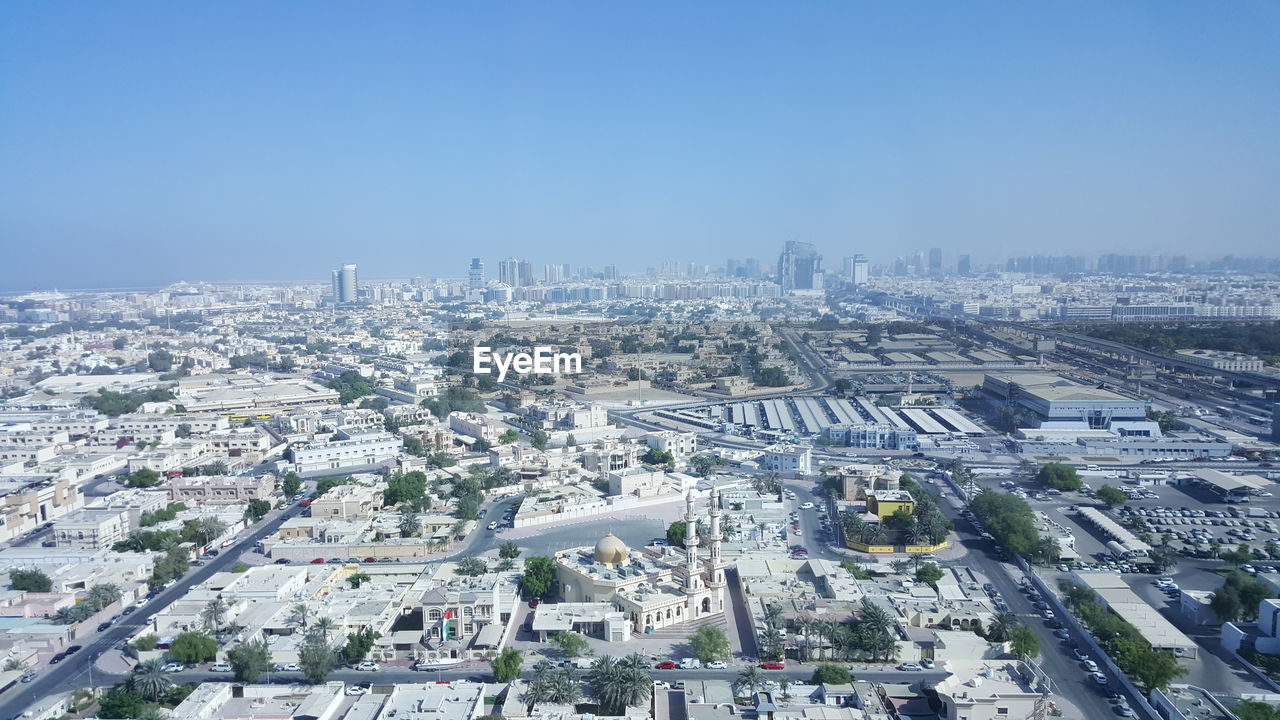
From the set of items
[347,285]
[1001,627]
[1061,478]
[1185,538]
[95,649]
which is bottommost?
[95,649]

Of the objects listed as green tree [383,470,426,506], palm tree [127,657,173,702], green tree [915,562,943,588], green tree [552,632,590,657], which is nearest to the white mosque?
green tree [552,632,590,657]

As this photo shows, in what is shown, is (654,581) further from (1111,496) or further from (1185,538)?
(1111,496)

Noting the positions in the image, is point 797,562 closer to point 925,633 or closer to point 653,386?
point 925,633

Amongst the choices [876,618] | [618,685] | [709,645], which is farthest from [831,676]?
[618,685]

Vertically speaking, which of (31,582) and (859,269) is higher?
(859,269)

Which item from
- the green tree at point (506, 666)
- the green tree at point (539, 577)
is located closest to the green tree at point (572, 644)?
the green tree at point (506, 666)

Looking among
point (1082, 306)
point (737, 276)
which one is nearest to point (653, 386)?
point (1082, 306)

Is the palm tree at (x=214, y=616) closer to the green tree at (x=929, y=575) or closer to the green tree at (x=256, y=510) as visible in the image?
the green tree at (x=256, y=510)
